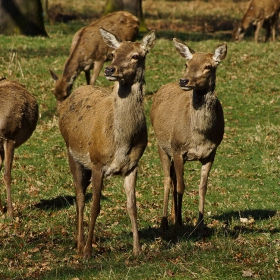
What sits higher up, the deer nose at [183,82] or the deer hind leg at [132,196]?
the deer nose at [183,82]

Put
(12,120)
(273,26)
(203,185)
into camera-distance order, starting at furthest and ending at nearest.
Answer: (273,26), (12,120), (203,185)

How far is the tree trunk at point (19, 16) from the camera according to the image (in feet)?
76.3

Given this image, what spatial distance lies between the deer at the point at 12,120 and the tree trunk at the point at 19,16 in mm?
12053

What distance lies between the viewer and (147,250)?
891cm

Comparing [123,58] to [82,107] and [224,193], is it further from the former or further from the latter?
[224,193]

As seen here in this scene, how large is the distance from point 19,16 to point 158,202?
13498 millimetres

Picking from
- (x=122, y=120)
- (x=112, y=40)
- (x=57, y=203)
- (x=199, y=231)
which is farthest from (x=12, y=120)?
(x=199, y=231)

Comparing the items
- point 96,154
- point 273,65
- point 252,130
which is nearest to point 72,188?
point 96,154

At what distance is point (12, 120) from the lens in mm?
10859

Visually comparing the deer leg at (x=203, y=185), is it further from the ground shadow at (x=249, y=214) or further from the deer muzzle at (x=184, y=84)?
the deer muzzle at (x=184, y=84)

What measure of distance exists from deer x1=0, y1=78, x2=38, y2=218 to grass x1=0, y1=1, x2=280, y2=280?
0.69 m

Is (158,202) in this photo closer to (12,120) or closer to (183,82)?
(12,120)

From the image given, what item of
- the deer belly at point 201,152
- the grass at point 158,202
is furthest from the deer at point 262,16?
the deer belly at point 201,152

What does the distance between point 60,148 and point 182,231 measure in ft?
17.6
